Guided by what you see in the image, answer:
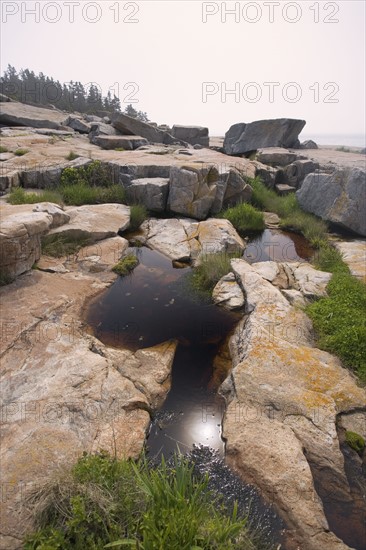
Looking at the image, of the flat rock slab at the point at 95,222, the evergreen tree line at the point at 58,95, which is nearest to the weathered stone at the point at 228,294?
the flat rock slab at the point at 95,222

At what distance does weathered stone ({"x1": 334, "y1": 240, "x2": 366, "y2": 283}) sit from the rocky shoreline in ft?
0.18

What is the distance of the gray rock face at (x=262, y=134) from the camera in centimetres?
2294

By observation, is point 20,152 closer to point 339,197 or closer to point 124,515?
point 339,197

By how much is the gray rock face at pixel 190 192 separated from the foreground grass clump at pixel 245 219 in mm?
891

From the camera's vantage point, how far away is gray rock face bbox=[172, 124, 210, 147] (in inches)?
1121

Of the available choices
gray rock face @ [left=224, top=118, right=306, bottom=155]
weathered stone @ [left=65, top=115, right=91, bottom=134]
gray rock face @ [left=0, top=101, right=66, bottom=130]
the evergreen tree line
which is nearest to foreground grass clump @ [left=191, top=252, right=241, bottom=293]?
gray rock face @ [left=224, top=118, right=306, bottom=155]

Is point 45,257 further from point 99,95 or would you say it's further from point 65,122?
point 99,95

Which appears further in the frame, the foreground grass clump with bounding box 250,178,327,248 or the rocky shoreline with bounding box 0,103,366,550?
the foreground grass clump with bounding box 250,178,327,248

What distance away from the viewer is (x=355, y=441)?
4055mm

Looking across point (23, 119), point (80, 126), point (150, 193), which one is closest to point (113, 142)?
point (150, 193)

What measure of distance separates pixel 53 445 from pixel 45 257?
19.2 feet

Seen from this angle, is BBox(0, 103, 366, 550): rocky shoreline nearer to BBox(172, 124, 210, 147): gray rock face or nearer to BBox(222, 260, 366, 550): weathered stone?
BBox(222, 260, 366, 550): weathered stone

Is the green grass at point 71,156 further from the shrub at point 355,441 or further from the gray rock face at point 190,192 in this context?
the shrub at point 355,441

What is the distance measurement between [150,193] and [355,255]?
715cm
